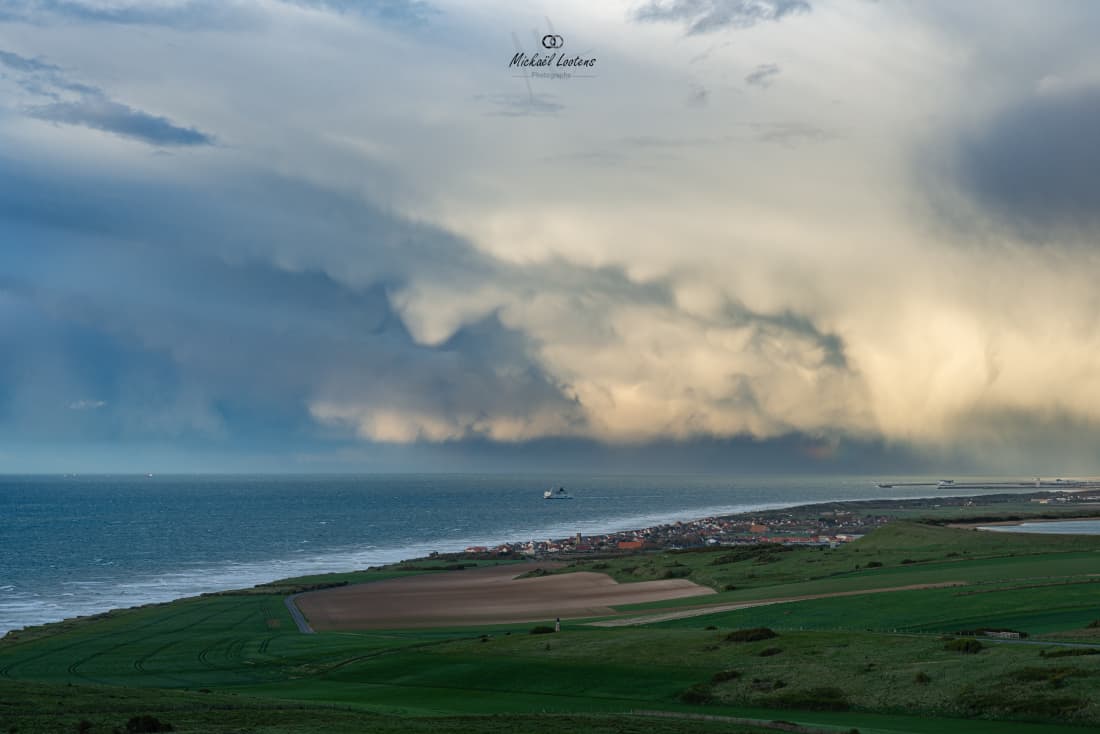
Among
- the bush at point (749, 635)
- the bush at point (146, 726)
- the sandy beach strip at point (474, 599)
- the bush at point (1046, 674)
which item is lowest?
the sandy beach strip at point (474, 599)

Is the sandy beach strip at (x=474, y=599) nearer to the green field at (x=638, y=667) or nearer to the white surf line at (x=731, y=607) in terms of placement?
the green field at (x=638, y=667)

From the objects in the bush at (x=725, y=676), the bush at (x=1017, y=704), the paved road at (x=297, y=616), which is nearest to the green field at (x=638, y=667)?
the bush at (x=1017, y=704)

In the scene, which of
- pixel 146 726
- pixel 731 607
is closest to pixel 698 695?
pixel 146 726

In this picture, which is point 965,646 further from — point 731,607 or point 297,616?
point 297,616

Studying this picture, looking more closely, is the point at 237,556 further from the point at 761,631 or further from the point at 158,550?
the point at 761,631

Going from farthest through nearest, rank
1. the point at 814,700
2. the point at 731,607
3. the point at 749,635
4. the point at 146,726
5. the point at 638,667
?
1. the point at 731,607
2. the point at 749,635
3. the point at 638,667
4. the point at 814,700
5. the point at 146,726

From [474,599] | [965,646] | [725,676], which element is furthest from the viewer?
[474,599]

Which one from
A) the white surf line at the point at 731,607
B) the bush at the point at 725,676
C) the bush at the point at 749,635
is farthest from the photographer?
the white surf line at the point at 731,607
